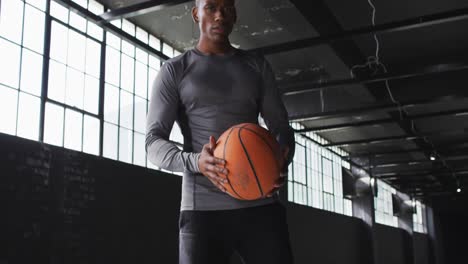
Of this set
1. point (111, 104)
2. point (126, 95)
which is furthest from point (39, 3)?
point (126, 95)

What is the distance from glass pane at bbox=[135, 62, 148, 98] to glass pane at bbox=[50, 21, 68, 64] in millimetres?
1499

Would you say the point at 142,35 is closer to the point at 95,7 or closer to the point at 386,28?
the point at 95,7

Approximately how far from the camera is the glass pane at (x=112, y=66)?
7.64m

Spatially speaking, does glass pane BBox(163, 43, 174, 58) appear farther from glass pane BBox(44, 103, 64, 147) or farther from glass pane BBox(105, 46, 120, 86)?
glass pane BBox(44, 103, 64, 147)

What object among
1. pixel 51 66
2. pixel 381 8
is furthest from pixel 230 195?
pixel 381 8

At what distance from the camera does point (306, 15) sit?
659 centimetres

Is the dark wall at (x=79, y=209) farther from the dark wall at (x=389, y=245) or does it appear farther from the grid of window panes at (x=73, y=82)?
the dark wall at (x=389, y=245)

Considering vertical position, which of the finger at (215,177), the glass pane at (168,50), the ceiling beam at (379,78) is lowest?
the finger at (215,177)

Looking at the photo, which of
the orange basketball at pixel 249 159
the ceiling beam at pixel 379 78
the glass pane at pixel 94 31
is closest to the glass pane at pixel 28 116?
the glass pane at pixel 94 31

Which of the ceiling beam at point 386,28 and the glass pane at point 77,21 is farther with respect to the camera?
the glass pane at point 77,21

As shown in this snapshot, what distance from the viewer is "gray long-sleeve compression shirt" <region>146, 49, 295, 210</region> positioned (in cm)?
170

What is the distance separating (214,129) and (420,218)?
88.7ft

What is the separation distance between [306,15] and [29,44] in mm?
3062

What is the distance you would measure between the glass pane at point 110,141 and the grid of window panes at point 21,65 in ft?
4.17
